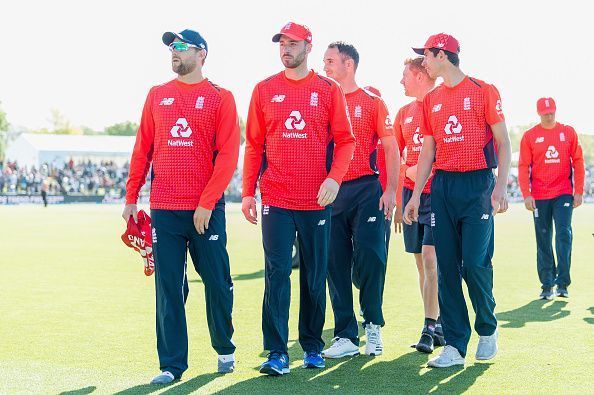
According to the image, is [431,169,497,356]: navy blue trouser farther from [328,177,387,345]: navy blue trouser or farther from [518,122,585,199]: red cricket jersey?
[518,122,585,199]: red cricket jersey

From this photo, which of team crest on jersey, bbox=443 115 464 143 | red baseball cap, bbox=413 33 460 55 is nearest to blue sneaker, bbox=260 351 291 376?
team crest on jersey, bbox=443 115 464 143

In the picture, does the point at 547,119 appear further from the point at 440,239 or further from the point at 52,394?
the point at 52,394

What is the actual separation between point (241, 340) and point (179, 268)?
1.73m

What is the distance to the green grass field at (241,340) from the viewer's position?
20.6ft

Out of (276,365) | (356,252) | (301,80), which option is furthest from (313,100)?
(276,365)

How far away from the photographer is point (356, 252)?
7602 mm

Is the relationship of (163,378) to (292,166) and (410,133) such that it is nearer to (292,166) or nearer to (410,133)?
(292,166)

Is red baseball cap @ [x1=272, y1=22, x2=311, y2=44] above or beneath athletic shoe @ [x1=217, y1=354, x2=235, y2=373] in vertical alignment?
above

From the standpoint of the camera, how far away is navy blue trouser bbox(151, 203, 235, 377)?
6512 millimetres

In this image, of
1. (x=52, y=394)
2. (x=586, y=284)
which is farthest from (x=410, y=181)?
(x=586, y=284)

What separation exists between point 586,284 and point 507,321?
13.2 feet

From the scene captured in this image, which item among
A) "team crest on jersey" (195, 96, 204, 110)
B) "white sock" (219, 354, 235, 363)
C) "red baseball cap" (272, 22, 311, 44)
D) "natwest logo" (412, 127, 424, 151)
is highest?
"red baseball cap" (272, 22, 311, 44)

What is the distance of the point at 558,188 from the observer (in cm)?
1155

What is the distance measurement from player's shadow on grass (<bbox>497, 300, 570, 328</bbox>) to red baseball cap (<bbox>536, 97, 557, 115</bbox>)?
225 cm
